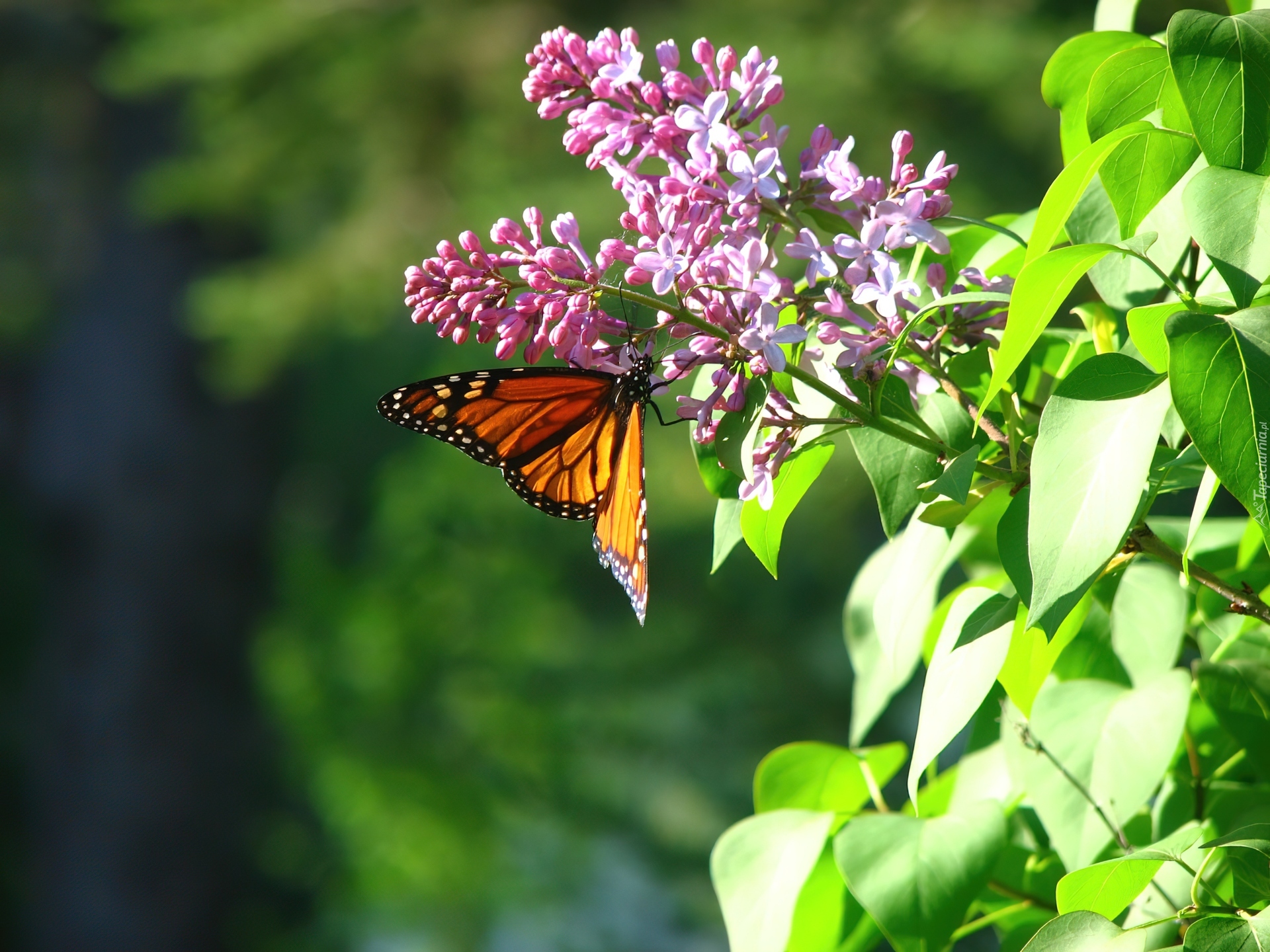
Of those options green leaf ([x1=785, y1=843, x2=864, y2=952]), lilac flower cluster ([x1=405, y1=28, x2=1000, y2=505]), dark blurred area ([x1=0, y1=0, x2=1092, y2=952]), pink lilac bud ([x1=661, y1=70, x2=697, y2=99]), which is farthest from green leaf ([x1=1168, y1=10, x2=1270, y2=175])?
dark blurred area ([x1=0, y1=0, x2=1092, y2=952])

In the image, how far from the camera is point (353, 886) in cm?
342

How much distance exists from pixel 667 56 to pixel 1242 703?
470 millimetres

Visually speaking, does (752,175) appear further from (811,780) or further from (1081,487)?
(811,780)

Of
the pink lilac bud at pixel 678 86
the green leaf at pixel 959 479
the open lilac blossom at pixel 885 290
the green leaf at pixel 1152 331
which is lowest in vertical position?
the green leaf at pixel 959 479

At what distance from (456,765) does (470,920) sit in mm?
468

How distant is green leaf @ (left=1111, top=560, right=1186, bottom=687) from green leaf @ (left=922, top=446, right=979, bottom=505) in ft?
0.77

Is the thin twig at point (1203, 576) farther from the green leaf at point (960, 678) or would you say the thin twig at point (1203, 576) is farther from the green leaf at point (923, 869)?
the green leaf at point (923, 869)

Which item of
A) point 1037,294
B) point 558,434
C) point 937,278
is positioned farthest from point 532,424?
point 1037,294

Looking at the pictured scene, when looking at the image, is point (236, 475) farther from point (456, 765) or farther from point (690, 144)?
point (690, 144)

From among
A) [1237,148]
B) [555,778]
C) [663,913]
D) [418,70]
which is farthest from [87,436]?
[1237,148]

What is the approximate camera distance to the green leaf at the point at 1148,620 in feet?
2.24

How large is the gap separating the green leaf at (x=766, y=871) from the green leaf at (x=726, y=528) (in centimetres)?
16

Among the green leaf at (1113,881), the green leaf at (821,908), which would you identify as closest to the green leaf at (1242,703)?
the green leaf at (1113,881)

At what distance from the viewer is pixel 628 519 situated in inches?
28.1
